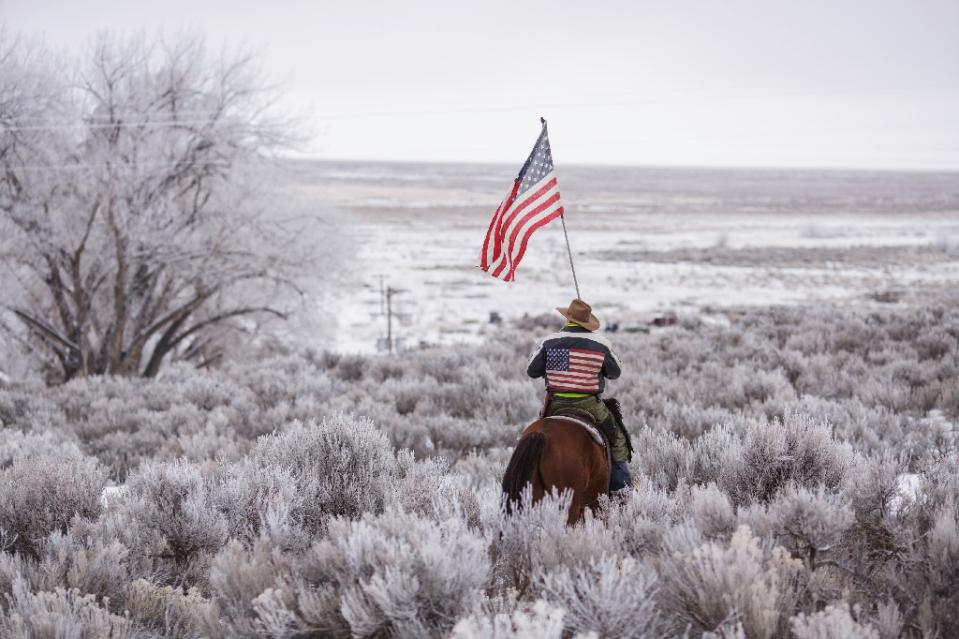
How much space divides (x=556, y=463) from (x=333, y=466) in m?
1.65

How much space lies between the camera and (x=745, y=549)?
2961 mm

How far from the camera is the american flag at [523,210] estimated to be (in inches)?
223

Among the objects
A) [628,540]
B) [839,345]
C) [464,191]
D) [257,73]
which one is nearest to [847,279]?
[839,345]

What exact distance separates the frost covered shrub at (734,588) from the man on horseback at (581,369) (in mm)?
1573

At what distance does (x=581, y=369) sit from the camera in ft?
15.3

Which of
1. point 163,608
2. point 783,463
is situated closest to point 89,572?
point 163,608

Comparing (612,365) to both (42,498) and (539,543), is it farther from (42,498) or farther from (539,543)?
(42,498)

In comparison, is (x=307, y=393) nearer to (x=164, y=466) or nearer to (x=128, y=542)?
(x=164, y=466)

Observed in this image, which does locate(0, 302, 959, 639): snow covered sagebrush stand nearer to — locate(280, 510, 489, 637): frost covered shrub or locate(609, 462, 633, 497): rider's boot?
locate(280, 510, 489, 637): frost covered shrub

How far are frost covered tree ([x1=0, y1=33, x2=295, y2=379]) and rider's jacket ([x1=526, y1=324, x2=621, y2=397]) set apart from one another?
14.2 m

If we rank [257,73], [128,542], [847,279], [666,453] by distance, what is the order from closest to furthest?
[128,542] < [666,453] < [257,73] < [847,279]

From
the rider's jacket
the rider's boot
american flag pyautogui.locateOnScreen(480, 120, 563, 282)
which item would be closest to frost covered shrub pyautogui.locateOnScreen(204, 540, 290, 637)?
the rider's jacket

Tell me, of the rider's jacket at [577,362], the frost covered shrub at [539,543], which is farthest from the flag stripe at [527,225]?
the frost covered shrub at [539,543]

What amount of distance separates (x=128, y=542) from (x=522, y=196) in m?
3.61
